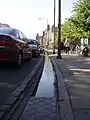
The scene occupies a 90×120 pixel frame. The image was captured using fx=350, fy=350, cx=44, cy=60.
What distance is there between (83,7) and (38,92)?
73.4ft

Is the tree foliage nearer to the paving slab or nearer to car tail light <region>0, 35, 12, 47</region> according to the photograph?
car tail light <region>0, 35, 12, 47</region>

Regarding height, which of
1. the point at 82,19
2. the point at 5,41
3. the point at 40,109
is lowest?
the point at 40,109

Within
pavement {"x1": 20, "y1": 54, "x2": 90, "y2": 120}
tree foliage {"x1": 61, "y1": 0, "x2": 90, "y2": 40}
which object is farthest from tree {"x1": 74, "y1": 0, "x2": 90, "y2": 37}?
pavement {"x1": 20, "y1": 54, "x2": 90, "y2": 120}

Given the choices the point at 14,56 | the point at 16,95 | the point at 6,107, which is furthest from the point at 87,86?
the point at 14,56

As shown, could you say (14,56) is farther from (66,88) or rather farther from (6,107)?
(6,107)

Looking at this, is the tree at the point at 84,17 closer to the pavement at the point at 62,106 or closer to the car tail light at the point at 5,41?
the car tail light at the point at 5,41

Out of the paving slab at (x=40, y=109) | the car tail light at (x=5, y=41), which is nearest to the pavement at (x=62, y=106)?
the paving slab at (x=40, y=109)

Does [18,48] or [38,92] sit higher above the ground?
[18,48]

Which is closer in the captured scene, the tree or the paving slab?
the paving slab

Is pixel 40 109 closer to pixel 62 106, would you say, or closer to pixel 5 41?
pixel 62 106

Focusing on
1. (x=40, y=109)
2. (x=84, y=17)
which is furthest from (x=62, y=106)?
(x=84, y=17)

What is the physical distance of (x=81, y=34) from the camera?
101 feet

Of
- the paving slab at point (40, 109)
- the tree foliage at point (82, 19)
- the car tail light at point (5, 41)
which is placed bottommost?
the paving slab at point (40, 109)

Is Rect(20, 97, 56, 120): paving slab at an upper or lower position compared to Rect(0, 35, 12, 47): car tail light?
lower
